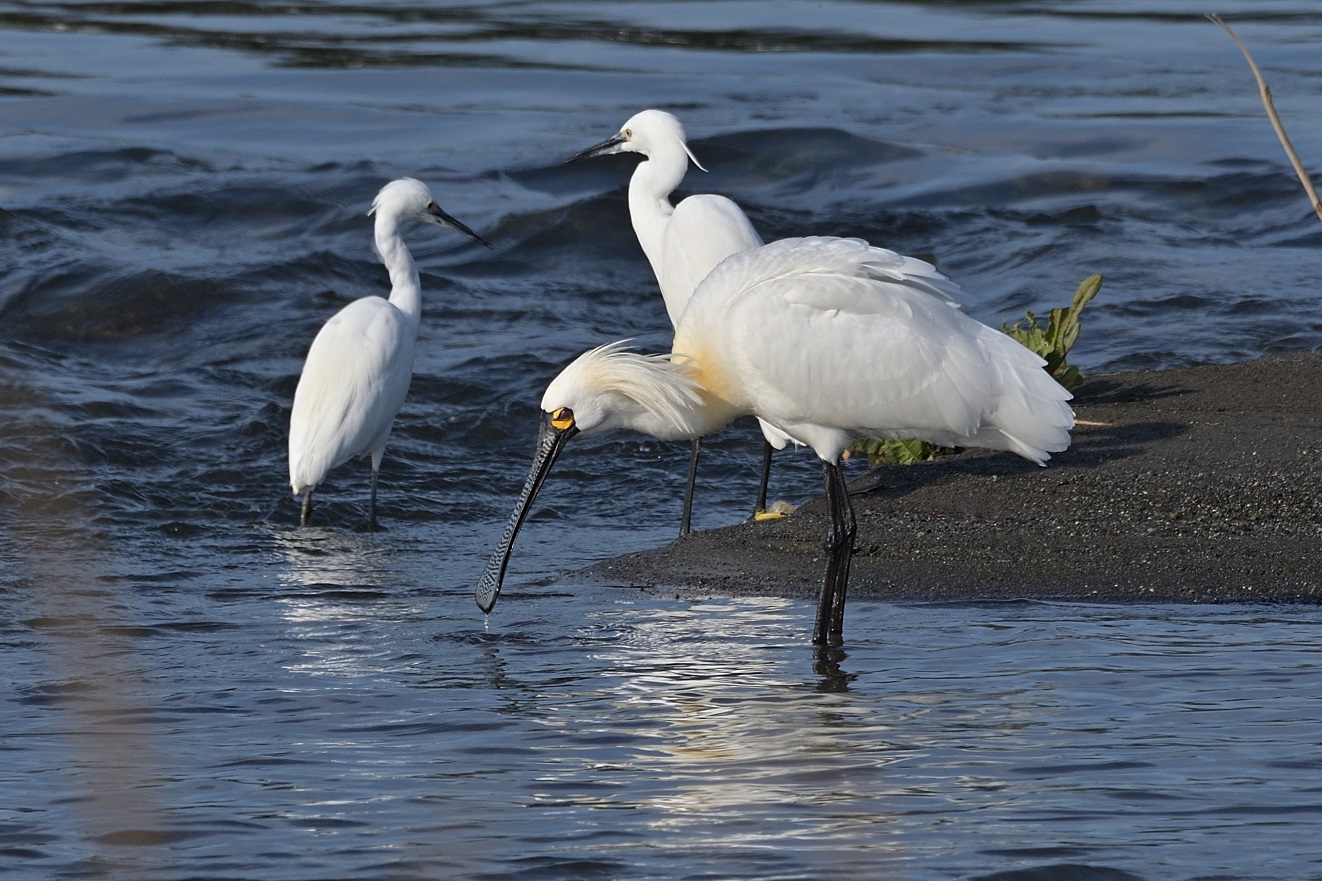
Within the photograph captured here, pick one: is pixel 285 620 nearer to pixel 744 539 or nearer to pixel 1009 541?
pixel 744 539

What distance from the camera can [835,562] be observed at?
7.46 m

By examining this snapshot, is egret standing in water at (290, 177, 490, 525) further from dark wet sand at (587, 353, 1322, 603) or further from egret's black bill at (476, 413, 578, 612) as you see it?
egret's black bill at (476, 413, 578, 612)

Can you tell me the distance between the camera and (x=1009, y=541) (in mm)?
8219

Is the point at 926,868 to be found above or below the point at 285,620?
above

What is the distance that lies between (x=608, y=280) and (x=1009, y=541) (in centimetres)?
867

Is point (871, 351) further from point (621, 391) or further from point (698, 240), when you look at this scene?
point (698, 240)

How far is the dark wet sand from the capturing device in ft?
25.5

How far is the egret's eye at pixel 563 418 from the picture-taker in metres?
7.59

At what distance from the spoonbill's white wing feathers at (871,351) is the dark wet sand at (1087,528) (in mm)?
643

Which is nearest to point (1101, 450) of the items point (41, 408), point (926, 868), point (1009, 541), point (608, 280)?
point (1009, 541)

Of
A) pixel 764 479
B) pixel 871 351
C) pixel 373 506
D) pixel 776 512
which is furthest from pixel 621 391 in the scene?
pixel 373 506

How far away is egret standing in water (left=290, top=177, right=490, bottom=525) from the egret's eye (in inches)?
120

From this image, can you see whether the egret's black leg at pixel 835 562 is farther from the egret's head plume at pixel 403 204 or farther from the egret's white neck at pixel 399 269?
the egret's head plume at pixel 403 204

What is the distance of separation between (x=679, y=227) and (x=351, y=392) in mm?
2019
